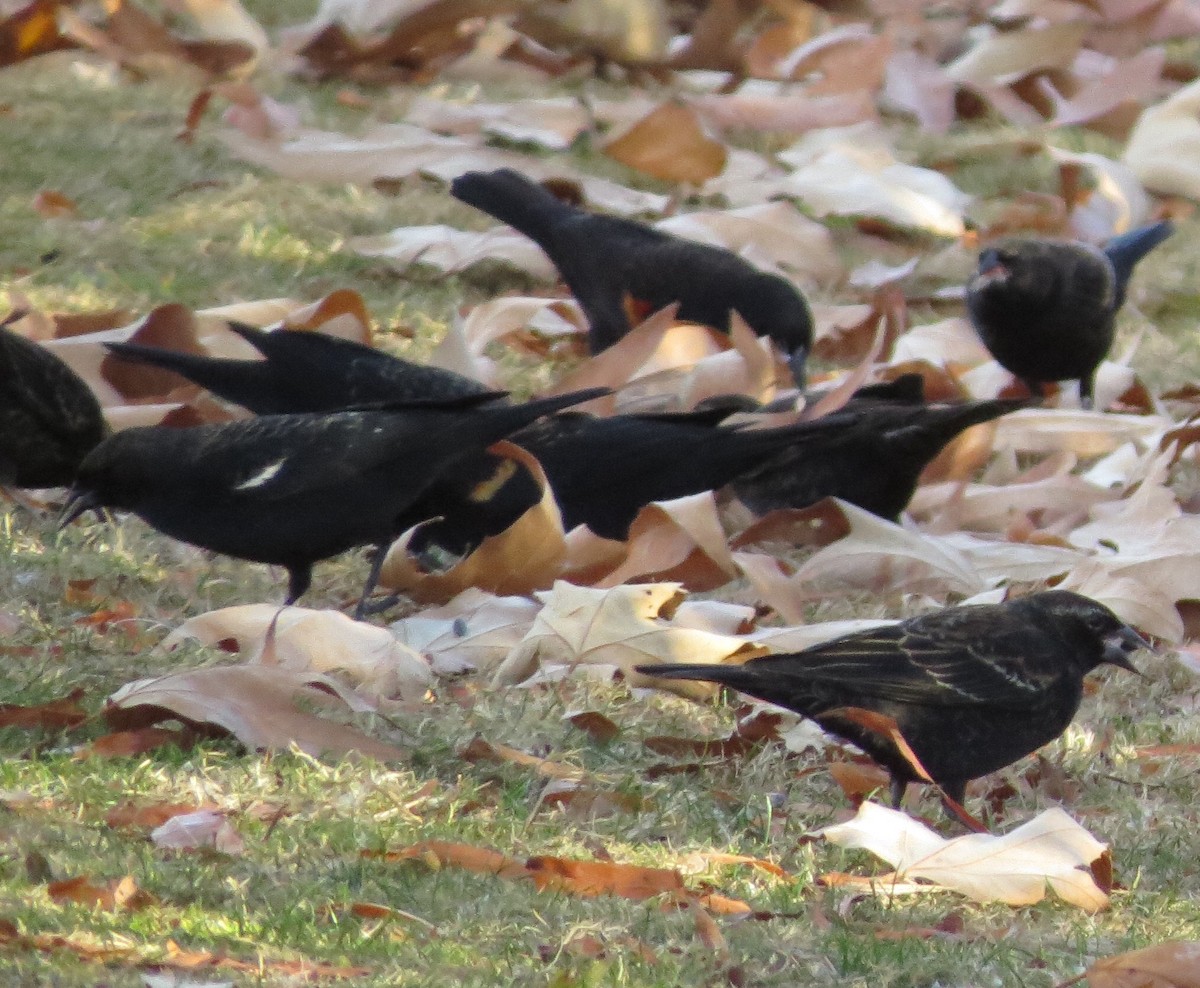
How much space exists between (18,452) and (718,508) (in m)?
1.77

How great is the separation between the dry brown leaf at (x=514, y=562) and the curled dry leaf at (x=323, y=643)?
22.7 inches

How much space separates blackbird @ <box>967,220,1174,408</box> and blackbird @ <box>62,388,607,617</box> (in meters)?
2.15

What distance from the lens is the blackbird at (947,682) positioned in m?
3.42

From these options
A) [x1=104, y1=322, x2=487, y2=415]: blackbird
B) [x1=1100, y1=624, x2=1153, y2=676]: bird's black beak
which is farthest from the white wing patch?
[x1=1100, y1=624, x2=1153, y2=676]: bird's black beak

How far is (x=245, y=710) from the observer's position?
11.3 feet

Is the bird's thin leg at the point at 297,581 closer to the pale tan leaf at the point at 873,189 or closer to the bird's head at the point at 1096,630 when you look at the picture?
the bird's head at the point at 1096,630

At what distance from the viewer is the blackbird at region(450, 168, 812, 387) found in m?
6.03

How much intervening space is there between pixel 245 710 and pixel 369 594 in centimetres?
103

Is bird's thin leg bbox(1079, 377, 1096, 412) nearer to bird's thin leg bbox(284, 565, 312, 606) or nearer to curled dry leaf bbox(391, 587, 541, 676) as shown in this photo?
curled dry leaf bbox(391, 587, 541, 676)

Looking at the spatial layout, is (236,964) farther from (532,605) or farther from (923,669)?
(532,605)

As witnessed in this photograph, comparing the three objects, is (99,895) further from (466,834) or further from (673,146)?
(673,146)

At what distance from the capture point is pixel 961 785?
356cm

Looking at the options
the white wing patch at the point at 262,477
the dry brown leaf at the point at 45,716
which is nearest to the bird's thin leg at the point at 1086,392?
the white wing patch at the point at 262,477

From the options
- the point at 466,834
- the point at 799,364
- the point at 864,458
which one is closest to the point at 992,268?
the point at 799,364
